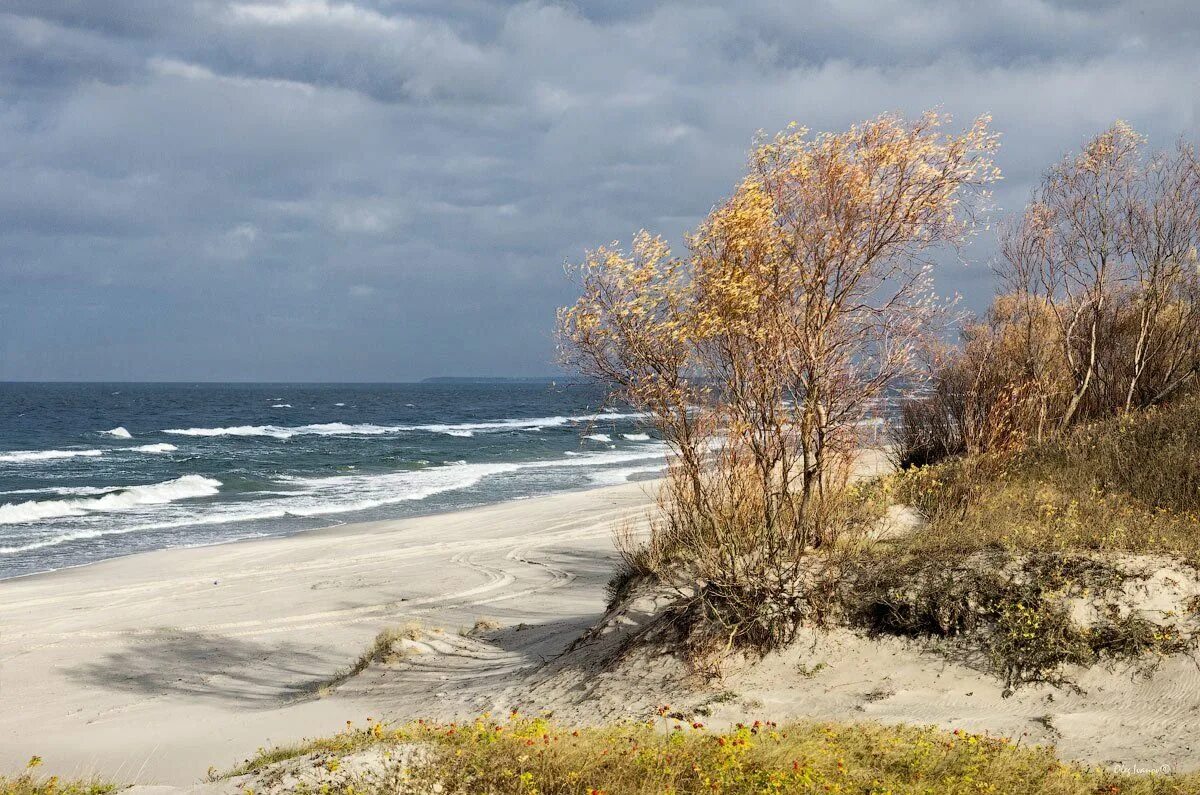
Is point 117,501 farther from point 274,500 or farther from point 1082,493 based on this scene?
point 1082,493

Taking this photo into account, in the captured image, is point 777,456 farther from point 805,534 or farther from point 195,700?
A: point 195,700

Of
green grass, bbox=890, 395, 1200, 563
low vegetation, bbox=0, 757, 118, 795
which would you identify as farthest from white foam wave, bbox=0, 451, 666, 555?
low vegetation, bbox=0, 757, 118, 795

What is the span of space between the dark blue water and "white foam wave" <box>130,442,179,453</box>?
0.49 feet

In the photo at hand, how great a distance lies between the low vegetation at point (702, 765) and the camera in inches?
213

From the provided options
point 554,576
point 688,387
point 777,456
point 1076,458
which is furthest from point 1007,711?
point 554,576

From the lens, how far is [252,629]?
Answer: 539 inches

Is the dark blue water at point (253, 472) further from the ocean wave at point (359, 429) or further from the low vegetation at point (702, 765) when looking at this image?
the low vegetation at point (702, 765)

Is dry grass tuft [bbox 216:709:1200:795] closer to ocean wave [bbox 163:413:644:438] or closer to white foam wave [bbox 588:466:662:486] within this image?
white foam wave [bbox 588:466:662:486]

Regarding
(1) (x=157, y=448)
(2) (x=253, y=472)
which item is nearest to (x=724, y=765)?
(2) (x=253, y=472)

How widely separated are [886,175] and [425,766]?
7.36m

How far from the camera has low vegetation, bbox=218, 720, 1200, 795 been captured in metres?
5.42

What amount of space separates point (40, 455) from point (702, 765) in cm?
4808

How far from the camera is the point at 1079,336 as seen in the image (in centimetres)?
1894

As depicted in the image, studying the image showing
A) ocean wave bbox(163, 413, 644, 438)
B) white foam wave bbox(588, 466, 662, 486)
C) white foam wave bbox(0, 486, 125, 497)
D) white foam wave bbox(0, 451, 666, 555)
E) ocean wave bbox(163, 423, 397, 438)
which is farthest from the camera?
ocean wave bbox(163, 413, 644, 438)
